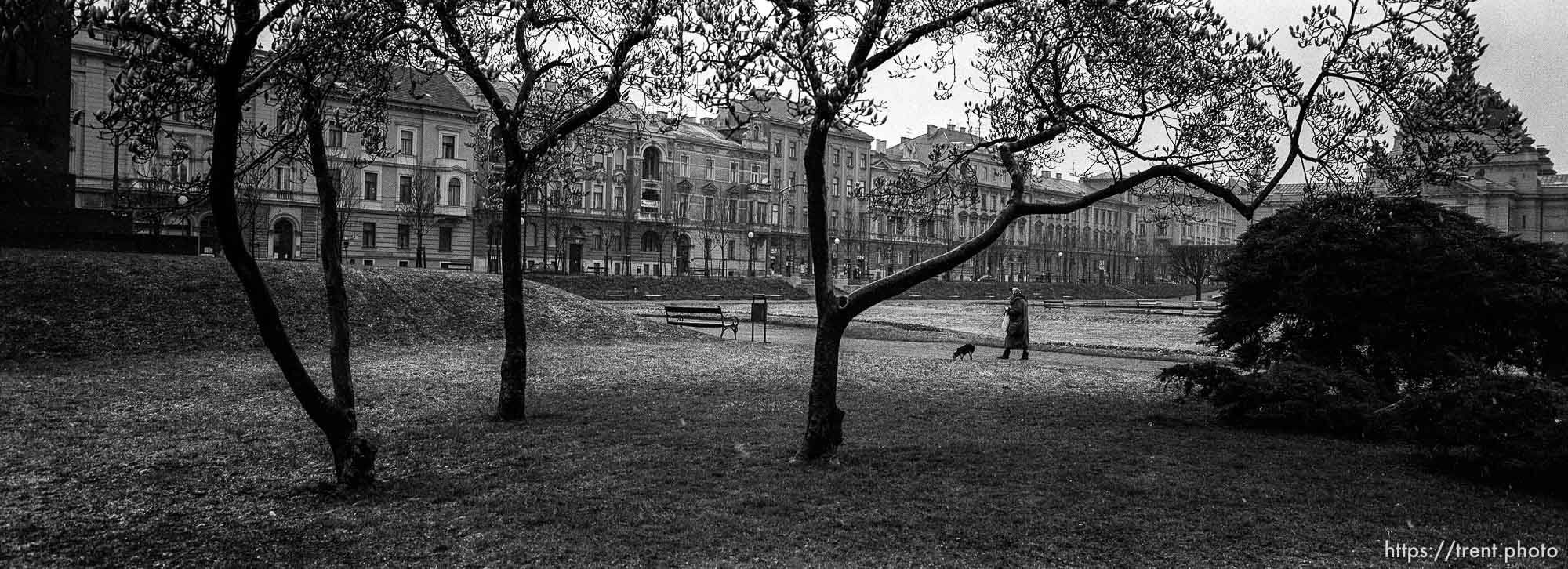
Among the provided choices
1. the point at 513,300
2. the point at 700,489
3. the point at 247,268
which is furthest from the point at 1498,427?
the point at 247,268

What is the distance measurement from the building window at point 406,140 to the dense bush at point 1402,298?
201 feet

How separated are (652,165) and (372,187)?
24233mm

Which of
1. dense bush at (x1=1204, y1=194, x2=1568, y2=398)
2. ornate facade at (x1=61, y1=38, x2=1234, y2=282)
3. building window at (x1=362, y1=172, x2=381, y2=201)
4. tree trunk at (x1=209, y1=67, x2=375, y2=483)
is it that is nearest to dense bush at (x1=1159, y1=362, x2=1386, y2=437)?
dense bush at (x1=1204, y1=194, x2=1568, y2=398)

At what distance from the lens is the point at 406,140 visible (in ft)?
212

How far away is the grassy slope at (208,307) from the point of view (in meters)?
17.0

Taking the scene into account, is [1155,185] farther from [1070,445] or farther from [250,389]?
[250,389]

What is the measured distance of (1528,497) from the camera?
7.26 m

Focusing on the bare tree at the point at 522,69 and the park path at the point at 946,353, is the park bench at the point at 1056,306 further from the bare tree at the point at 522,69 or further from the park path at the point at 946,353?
the bare tree at the point at 522,69

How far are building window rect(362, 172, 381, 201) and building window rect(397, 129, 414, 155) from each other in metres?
2.59

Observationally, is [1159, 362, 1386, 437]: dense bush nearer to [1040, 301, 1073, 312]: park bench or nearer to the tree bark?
the tree bark

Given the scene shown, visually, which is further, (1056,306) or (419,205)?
(1056,306)

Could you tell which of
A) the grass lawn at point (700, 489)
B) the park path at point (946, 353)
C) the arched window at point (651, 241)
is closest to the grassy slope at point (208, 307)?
the park path at point (946, 353)

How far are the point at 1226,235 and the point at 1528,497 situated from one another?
152 m

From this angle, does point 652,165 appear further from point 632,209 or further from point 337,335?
point 337,335
